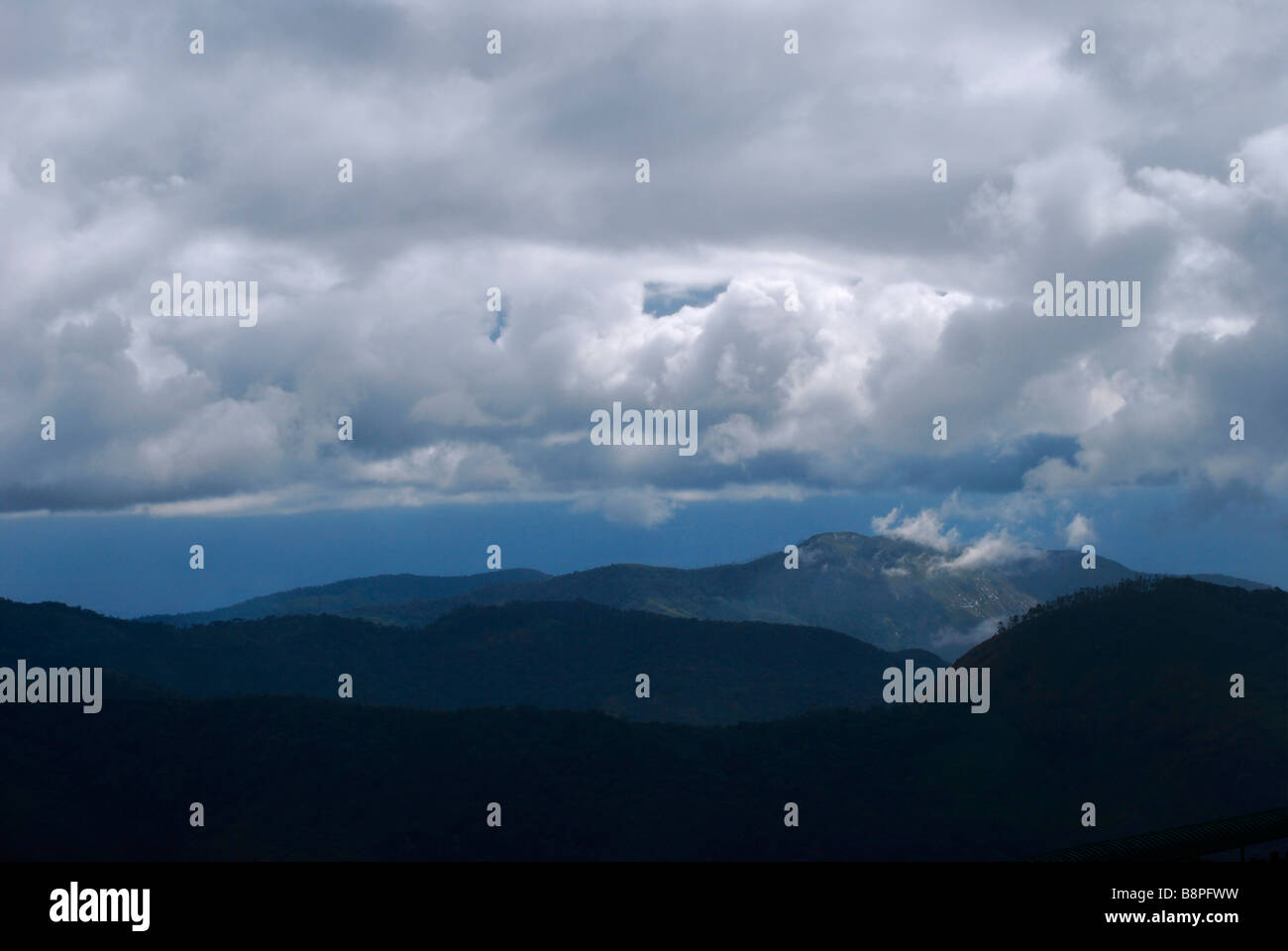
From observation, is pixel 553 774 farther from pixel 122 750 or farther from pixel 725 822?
pixel 122 750
